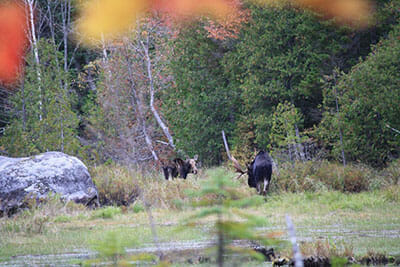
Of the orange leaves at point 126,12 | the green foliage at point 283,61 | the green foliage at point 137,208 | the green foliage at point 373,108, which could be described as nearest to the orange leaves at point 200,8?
the orange leaves at point 126,12

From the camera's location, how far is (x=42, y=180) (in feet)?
58.7

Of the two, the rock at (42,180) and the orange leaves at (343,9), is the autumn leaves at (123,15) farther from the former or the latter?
the rock at (42,180)

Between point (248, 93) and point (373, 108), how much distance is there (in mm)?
6978

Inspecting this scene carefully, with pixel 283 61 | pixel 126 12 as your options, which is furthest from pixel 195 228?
pixel 126 12

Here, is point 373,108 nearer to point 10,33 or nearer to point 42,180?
point 42,180

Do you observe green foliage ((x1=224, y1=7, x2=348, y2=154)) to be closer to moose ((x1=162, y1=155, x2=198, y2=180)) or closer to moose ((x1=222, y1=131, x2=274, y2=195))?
moose ((x1=162, y1=155, x2=198, y2=180))

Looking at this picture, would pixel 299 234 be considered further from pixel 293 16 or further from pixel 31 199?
pixel 293 16

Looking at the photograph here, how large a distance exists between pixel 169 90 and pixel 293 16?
10297 millimetres

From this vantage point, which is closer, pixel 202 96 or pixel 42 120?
pixel 42 120

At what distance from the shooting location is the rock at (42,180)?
17312 mm

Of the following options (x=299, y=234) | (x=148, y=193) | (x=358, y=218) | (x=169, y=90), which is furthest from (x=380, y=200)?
(x=169, y=90)

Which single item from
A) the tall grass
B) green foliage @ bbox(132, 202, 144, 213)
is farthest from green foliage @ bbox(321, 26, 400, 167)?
green foliage @ bbox(132, 202, 144, 213)

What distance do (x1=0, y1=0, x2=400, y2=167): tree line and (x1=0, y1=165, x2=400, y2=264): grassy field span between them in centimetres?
215

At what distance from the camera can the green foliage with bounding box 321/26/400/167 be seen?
2128cm
